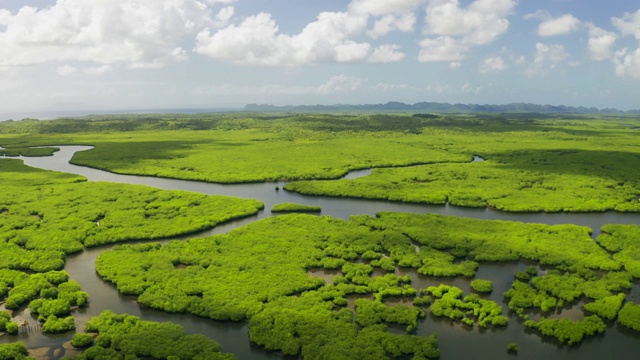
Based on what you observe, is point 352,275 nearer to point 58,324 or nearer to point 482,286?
point 482,286

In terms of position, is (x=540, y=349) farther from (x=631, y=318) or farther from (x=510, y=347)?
(x=631, y=318)

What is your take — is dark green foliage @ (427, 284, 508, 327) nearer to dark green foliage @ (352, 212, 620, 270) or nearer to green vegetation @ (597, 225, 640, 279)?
dark green foliage @ (352, 212, 620, 270)

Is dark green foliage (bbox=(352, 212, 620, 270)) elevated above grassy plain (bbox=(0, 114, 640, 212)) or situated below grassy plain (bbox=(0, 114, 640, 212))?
below

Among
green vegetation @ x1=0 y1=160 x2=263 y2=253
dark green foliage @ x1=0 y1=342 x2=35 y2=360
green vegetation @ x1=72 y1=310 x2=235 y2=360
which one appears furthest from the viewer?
green vegetation @ x1=0 y1=160 x2=263 y2=253

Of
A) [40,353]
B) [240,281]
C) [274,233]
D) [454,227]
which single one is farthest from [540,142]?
[40,353]

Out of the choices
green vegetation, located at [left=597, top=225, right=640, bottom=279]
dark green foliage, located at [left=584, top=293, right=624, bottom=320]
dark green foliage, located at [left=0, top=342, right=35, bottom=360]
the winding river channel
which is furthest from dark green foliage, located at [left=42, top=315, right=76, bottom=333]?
green vegetation, located at [left=597, top=225, right=640, bottom=279]
